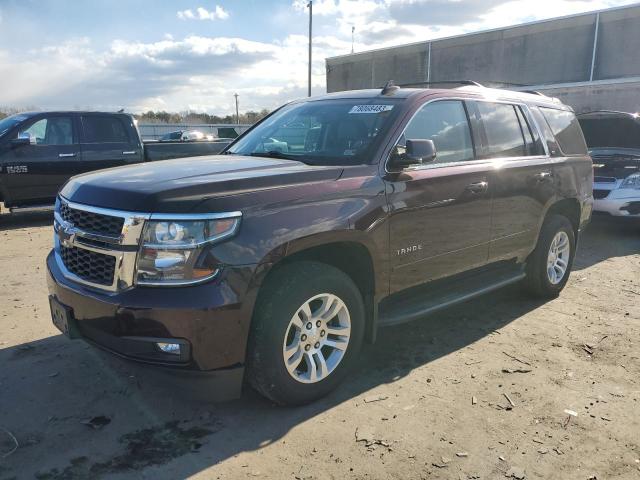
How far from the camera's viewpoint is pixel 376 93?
14.1 feet

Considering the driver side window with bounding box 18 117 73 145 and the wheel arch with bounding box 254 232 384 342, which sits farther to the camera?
the driver side window with bounding box 18 117 73 145

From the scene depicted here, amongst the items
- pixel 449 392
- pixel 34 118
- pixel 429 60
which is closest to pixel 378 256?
pixel 449 392

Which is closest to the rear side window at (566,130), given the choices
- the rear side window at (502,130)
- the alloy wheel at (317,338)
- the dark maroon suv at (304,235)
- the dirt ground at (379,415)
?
the dark maroon suv at (304,235)

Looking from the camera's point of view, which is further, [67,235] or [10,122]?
[10,122]

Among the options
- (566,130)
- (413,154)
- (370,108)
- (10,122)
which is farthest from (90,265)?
(10,122)

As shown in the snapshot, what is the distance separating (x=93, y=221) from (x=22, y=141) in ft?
23.5

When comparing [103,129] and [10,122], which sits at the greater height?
[10,122]

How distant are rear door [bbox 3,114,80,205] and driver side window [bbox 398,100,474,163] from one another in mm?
7448

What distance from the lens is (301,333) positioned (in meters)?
3.24

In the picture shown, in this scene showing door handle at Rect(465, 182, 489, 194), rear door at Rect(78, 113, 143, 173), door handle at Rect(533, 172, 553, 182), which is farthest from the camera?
rear door at Rect(78, 113, 143, 173)

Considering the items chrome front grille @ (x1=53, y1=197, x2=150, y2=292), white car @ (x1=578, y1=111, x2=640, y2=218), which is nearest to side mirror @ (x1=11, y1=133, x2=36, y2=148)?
chrome front grille @ (x1=53, y1=197, x2=150, y2=292)

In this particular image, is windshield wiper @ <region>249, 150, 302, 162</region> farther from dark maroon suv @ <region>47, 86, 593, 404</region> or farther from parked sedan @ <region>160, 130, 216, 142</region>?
parked sedan @ <region>160, 130, 216, 142</region>

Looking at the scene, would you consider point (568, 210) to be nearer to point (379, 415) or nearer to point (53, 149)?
point (379, 415)

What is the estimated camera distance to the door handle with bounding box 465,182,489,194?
4.19 metres
